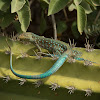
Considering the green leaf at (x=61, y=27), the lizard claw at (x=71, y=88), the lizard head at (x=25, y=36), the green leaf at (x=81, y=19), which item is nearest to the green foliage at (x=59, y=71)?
the lizard claw at (x=71, y=88)

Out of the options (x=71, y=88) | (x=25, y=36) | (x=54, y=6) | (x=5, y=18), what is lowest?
(x=71, y=88)

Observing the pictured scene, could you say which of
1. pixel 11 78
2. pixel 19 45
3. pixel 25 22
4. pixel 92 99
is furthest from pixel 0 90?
pixel 92 99

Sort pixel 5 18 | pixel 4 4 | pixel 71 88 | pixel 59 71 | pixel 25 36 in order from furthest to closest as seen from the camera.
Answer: pixel 25 36 → pixel 5 18 → pixel 4 4 → pixel 59 71 → pixel 71 88

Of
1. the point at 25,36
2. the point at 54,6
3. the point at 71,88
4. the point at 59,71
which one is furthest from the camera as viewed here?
the point at 25,36

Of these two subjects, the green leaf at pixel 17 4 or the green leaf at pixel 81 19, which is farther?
the green leaf at pixel 81 19

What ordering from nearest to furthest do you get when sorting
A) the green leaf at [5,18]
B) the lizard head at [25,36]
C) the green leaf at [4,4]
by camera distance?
the green leaf at [4,4]
the green leaf at [5,18]
the lizard head at [25,36]

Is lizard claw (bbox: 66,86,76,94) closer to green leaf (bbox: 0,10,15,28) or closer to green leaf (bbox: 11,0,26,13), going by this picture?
green leaf (bbox: 11,0,26,13)

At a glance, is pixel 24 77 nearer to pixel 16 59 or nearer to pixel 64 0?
pixel 16 59

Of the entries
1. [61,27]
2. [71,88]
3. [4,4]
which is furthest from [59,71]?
[61,27]

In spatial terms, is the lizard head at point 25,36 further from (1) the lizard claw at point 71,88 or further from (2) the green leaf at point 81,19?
(1) the lizard claw at point 71,88

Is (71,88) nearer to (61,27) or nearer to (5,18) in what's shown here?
(5,18)

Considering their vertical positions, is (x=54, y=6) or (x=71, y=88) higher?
(x=54, y=6)

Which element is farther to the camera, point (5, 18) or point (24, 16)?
point (5, 18)
